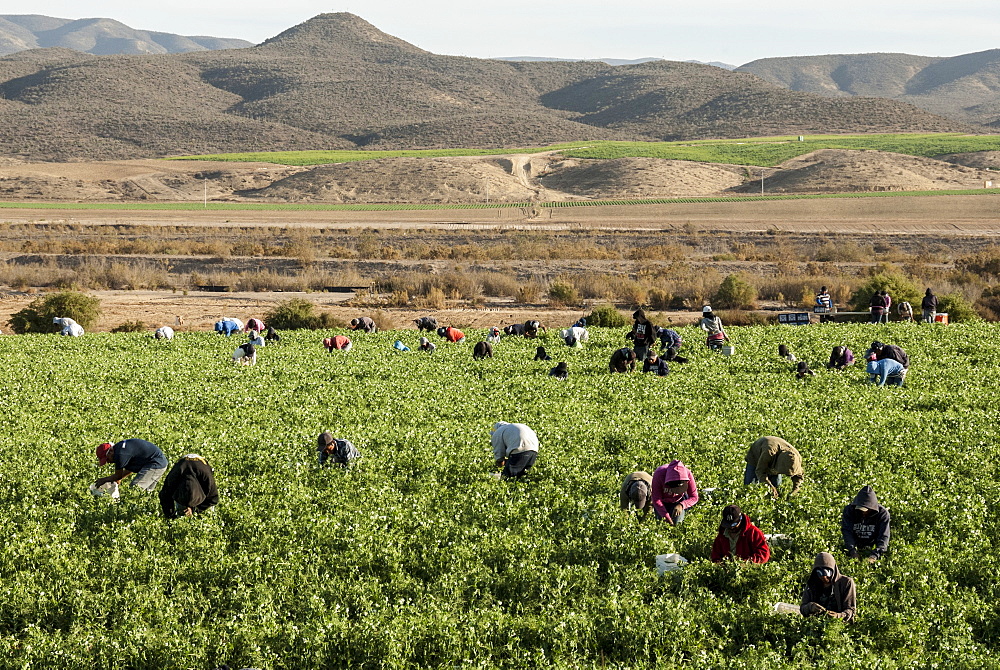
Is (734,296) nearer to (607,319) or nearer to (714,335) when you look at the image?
(607,319)

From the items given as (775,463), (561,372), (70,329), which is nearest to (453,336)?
(561,372)

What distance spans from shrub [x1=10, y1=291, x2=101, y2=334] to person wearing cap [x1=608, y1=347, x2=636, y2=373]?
25.1m

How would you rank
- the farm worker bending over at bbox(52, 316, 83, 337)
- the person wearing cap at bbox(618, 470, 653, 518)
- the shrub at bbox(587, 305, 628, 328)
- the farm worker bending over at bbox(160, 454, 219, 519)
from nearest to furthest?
the person wearing cap at bbox(618, 470, 653, 518), the farm worker bending over at bbox(160, 454, 219, 519), the farm worker bending over at bbox(52, 316, 83, 337), the shrub at bbox(587, 305, 628, 328)

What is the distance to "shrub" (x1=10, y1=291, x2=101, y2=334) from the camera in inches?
1524

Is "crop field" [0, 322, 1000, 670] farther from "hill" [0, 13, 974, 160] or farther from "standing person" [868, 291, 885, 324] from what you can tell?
"hill" [0, 13, 974, 160]

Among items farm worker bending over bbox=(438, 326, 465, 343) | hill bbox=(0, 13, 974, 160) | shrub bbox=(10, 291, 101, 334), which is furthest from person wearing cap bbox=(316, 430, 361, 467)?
hill bbox=(0, 13, 974, 160)

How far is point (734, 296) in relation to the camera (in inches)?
1737

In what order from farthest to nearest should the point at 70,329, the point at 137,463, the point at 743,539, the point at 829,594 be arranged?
the point at 70,329 < the point at 137,463 < the point at 743,539 < the point at 829,594

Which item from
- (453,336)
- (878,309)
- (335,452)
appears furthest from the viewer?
(878,309)

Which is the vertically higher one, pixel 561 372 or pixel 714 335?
pixel 714 335

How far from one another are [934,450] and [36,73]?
213844mm

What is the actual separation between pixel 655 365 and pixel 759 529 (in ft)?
39.6

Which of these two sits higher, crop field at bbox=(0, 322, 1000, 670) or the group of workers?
the group of workers

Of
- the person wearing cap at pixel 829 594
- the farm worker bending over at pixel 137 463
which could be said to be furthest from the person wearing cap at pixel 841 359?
the farm worker bending over at pixel 137 463
